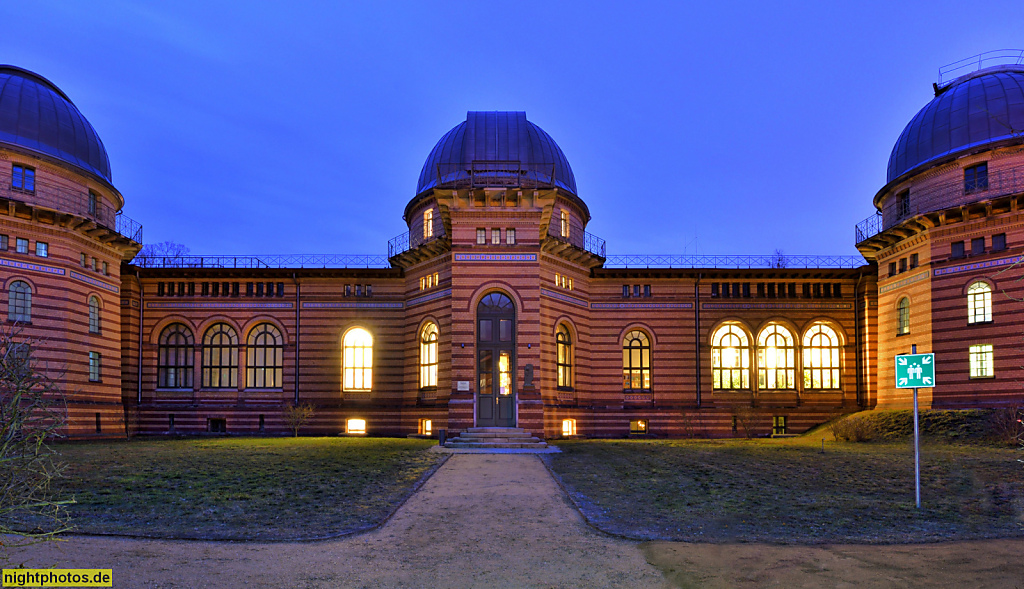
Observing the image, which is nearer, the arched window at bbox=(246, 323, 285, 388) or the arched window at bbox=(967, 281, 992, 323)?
the arched window at bbox=(967, 281, 992, 323)

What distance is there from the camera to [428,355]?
35094 millimetres

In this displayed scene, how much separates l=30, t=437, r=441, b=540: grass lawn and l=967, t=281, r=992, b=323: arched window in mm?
23770

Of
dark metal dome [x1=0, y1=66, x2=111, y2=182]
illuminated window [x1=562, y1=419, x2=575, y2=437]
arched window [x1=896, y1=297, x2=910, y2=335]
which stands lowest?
illuminated window [x1=562, y1=419, x2=575, y2=437]

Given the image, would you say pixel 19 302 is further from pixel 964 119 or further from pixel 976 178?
pixel 964 119

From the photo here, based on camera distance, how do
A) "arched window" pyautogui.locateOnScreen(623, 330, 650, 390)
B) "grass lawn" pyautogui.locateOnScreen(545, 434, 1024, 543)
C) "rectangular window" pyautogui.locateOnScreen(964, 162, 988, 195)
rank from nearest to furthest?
"grass lawn" pyautogui.locateOnScreen(545, 434, 1024, 543) < "rectangular window" pyautogui.locateOnScreen(964, 162, 988, 195) < "arched window" pyautogui.locateOnScreen(623, 330, 650, 390)

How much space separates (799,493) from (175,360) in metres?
33.8

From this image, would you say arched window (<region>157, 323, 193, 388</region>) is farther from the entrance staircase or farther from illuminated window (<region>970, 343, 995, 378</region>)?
illuminated window (<region>970, 343, 995, 378</region>)

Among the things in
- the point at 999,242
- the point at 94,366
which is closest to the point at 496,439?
the point at 94,366

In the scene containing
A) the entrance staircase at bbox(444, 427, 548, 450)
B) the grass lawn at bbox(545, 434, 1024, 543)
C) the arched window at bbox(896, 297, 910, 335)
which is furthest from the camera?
the arched window at bbox(896, 297, 910, 335)

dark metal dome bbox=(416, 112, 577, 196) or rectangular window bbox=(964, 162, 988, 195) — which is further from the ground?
dark metal dome bbox=(416, 112, 577, 196)

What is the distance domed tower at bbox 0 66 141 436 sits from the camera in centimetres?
3052

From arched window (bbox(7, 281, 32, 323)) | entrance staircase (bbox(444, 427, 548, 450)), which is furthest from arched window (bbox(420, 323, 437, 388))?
arched window (bbox(7, 281, 32, 323))

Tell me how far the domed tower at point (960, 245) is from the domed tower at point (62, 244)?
38285 millimetres

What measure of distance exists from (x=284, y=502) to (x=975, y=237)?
1184 inches
